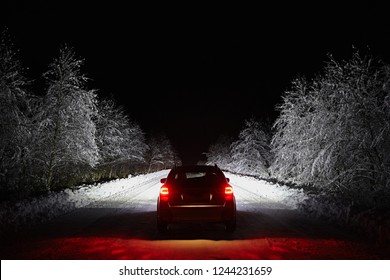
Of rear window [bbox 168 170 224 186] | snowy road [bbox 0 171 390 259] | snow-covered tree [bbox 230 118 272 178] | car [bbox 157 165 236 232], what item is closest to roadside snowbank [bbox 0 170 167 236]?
snowy road [bbox 0 171 390 259]

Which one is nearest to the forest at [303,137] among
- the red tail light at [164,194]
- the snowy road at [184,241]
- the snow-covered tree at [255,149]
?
the snowy road at [184,241]

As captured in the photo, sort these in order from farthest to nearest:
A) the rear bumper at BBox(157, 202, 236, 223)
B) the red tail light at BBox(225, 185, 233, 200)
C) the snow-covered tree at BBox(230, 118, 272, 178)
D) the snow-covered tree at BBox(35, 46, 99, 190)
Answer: the snow-covered tree at BBox(230, 118, 272, 178), the snow-covered tree at BBox(35, 46, 99, 190), the red tail light at BBox(225, 185, 233, 200), the rear bumper at BBox(157, 202, 236, 223)

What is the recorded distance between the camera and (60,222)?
42.9ft

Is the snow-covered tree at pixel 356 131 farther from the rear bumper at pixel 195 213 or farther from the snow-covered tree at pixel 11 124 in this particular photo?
the snow-covered tree at pixel 11 124

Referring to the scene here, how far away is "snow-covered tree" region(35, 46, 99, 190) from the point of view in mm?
25062

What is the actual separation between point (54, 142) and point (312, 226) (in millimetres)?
17296

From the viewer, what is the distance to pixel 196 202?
1016 cm

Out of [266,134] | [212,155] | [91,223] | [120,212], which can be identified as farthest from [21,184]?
[212,155]

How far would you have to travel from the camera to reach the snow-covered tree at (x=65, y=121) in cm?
2506

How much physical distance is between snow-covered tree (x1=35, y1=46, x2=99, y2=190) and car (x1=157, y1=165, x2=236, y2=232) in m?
15.8

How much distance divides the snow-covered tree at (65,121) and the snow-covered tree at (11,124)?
3.07 meters

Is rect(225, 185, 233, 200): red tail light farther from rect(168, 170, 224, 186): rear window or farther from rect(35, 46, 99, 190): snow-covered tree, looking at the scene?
rect(35, 46, 99, 190): snow-covered tree

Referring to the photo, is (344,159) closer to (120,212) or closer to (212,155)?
(120,212)

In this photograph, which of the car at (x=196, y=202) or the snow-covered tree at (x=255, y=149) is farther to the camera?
the snow-covered tree at (x=255, y=149)
